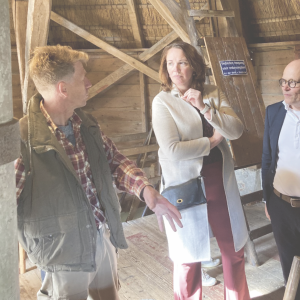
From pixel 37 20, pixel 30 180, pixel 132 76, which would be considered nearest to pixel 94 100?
pixel 132 76

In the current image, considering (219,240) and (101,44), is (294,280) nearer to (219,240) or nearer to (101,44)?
(219,240)

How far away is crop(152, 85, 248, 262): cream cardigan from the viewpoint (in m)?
2.05

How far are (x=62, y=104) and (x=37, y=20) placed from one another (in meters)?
1.79

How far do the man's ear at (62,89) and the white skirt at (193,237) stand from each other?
41.2 inches

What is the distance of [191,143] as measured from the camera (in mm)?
2033

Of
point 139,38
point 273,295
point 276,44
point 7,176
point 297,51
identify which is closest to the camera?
point 7,176

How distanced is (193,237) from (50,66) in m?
1.34

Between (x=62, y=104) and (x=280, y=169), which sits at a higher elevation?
(x=62, y=104)

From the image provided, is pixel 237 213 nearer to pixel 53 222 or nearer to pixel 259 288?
pixel 259 288

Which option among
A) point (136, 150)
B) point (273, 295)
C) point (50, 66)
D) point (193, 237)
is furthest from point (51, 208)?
point (136, 150)

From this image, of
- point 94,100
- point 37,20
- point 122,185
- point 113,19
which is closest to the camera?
point 122,185

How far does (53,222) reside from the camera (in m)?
1.46

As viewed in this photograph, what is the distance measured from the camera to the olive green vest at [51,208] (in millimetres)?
1430

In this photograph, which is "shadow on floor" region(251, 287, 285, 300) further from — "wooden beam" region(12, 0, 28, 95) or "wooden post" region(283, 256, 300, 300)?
"wooden beam" region(12, 0, 28, 95)
